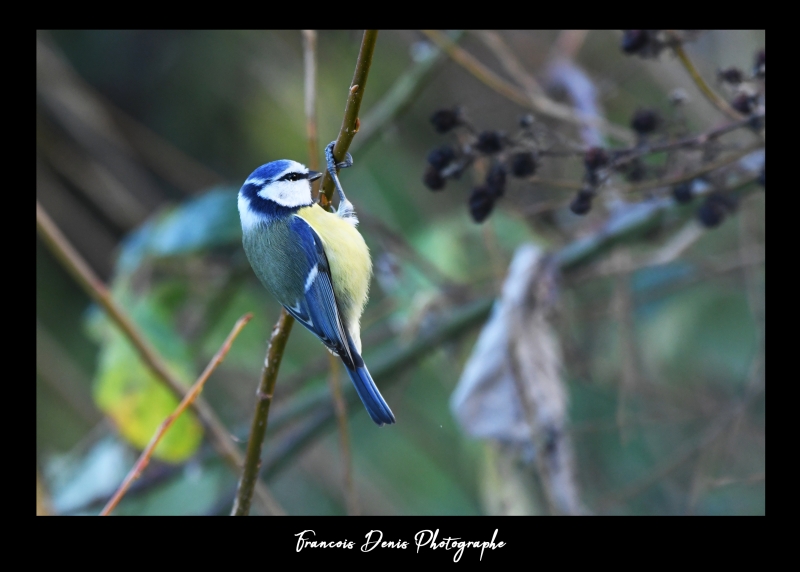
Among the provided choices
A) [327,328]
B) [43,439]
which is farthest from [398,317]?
[43,439]

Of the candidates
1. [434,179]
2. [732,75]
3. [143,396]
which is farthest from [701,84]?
[143,396]

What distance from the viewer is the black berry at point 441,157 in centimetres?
155

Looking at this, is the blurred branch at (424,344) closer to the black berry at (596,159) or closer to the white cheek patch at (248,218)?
the black berry at (596,159)

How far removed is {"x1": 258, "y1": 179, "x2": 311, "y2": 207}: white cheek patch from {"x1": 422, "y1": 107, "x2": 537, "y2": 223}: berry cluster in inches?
9.9

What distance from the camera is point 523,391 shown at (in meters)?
1.81

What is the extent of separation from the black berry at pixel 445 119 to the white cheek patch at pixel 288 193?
29 cm

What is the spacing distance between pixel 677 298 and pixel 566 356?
86cm

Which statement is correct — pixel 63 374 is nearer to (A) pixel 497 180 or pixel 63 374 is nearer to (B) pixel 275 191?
(B) pixel 275 191

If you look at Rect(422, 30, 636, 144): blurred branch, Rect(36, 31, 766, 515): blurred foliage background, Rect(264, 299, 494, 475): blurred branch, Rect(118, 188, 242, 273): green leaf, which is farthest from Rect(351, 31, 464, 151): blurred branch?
Rect(264, 299, 494, 475): blurred branch

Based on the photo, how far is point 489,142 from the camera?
152 centimetres

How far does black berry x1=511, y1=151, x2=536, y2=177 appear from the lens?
1.50 metres

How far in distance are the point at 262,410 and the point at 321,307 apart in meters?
0.27

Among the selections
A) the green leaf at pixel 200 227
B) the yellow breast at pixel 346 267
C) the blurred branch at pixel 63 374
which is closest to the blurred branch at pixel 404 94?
the green leaf at pixel 200 227
